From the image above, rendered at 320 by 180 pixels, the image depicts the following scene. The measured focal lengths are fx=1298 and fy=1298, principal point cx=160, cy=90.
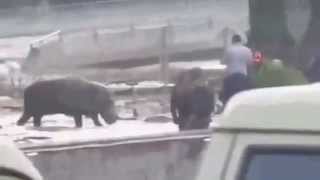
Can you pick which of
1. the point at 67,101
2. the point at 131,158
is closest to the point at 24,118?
the point at 67,101

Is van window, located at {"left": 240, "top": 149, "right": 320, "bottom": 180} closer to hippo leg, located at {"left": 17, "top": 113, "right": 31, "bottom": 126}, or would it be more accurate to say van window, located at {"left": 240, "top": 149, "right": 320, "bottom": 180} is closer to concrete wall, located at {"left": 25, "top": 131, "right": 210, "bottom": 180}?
concrete wall, located at {"left": 25, "top": 131, "right": 210, "bottom": 180}

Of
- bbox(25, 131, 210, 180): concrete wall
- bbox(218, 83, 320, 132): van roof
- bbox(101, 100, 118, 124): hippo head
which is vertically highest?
bbox(218, 83, 320, 132): van roof

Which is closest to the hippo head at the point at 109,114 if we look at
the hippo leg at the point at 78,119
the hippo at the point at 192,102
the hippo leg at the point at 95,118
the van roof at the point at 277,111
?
the hippo leg at the point at 95,118

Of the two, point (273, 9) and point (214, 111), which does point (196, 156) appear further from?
point (273, 9)

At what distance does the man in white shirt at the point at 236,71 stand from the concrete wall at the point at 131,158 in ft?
18.1

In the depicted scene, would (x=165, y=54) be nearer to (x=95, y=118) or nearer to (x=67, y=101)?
(x=95, y=118)

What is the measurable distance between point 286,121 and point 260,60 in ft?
49.9

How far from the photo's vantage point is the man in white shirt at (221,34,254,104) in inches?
639

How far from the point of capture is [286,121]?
2.60 meters

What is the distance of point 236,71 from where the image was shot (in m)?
16.5

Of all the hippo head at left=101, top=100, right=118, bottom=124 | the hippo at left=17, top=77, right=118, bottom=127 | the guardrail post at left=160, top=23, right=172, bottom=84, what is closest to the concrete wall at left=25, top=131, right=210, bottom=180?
the hippo head at left=101, top=100, right=118, bottom=124

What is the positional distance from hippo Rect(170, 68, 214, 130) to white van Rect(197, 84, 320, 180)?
11454mm

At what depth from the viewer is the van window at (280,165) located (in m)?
2.58

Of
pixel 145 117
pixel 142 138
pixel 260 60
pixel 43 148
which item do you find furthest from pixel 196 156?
pixel 145 117
